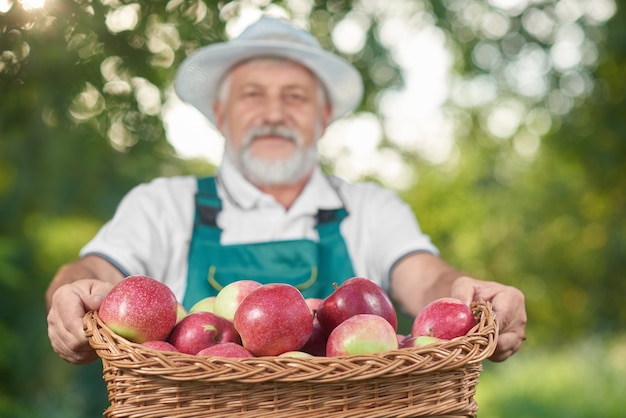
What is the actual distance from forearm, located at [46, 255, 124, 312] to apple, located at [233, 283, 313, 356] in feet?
2.69

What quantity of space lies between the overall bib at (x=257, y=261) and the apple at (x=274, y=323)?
0.88 meters

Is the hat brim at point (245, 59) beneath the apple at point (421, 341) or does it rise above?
above

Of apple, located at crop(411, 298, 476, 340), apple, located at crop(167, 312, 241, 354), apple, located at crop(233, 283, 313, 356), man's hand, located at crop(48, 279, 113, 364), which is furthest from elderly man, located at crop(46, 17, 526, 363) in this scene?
apple, located at crop(233, 283, 313, 356)

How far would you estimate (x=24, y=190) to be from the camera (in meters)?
3.97

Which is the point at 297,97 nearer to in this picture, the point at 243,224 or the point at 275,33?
the point at 275,33

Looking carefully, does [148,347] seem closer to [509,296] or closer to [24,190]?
[509,296]

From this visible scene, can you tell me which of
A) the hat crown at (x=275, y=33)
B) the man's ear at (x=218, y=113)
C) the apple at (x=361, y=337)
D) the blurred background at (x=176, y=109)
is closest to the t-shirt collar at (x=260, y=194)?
the man's ear at (x=218, y=113)

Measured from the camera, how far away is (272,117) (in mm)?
2758

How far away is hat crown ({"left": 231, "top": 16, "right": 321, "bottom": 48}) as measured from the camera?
110 inches

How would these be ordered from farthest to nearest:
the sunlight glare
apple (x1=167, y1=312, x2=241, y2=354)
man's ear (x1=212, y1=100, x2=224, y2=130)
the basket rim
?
man's ear (x1=212, y1=100, x2=224, y2=130) → the sunlight glare → apple (x1=167, y1=312, x2=241, y2=354) → the basket rim

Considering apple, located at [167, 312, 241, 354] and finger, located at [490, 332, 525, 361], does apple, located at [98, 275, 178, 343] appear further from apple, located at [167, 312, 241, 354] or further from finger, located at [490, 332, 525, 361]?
finger, located at [490, 332, 525, 361]

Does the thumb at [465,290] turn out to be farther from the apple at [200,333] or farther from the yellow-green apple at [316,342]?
the apple at [200,333]

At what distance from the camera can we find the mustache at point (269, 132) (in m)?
2.79

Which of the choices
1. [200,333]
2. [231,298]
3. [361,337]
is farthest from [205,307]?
[361,337]
